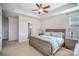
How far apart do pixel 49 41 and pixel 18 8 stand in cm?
108

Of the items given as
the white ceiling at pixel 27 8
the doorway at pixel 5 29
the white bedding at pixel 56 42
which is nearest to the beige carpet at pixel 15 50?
the doorway at pixel 5 29

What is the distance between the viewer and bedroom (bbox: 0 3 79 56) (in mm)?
1658

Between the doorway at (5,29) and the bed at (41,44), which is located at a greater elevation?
the doorway at (5,29)

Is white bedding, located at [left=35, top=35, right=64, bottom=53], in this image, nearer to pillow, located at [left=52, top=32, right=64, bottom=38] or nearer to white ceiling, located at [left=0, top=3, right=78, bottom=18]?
pillow, located at [left=52, top=32, right=64, bottom=38]

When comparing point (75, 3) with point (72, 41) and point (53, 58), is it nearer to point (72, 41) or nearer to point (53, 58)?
point (72, 41)

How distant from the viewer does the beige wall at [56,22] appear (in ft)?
5.70

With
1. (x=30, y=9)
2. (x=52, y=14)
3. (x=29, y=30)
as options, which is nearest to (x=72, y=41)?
(x=52, y=14)

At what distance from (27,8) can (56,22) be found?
766mm

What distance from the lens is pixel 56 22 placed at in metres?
1.83

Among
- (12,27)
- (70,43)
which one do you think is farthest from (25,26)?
(70,43)

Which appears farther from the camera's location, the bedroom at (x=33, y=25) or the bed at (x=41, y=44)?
the bed at (x=41, y=44)

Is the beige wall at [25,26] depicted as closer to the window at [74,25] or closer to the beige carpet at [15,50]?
the beige carpet at [15,50]

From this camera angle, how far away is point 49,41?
1.90 metres

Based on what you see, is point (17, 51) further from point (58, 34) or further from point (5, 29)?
point (58, 34)
